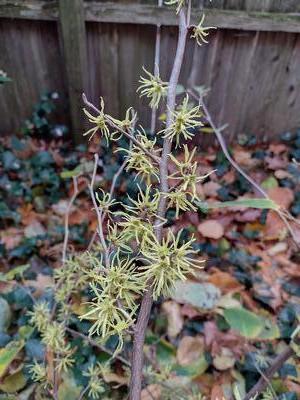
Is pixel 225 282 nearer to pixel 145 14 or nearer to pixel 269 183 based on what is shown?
pixel 269 183

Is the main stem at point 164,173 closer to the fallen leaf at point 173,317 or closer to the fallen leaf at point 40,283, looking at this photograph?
the fallen leaf at point 173,317

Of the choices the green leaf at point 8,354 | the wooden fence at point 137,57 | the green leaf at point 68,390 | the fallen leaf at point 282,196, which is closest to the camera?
the green leaf at point 8,354

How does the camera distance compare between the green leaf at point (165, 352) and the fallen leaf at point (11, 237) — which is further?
the fallen leaf at point (11, 237)

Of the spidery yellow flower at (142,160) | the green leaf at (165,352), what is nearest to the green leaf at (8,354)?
the green leaf at (165,352)

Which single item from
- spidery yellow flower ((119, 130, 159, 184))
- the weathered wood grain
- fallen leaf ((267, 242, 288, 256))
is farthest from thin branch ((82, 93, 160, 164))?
the weathered wood grain

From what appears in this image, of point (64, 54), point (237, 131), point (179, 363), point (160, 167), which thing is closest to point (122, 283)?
point (160, 167)

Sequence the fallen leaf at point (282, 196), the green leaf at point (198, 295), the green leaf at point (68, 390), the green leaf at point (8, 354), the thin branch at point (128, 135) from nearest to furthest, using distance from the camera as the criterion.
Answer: the thin branch at point (128, 135), the green leaf at point (8, 354), the green leaf at point (68, 390), the green leaf at point (198, 295), the fallen leaf at point (282, 196)

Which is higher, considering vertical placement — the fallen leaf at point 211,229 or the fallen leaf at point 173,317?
the fallen leaf at point 211,229

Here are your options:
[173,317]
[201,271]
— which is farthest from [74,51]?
[173,317]
